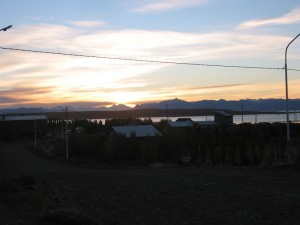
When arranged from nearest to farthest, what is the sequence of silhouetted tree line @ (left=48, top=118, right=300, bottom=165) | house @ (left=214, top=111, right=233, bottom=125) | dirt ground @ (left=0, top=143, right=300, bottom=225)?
dirt ground @ (left=0, top=143, right=300, bottom=225) → silhouetted tree line @ (left=48, top=118, right=300, bottom=165) → house @ (left=214, top=111, right=233, bottom=125)

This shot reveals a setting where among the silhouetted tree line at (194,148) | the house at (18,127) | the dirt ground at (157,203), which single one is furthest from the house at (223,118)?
the dirt ground at (157,203)

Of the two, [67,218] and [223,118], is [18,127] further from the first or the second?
[67,218]

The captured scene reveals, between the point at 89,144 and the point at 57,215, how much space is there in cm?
5126

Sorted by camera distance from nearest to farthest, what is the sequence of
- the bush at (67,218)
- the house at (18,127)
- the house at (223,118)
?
the bush at (67,218)
the house at (18,127)
the house at (223,118)

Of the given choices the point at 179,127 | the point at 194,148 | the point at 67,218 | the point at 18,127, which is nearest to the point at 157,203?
the point at 67,218

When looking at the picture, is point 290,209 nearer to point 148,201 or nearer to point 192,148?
point 148,201

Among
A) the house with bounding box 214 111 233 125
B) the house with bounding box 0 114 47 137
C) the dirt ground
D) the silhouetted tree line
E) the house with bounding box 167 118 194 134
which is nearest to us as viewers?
the dirt ground

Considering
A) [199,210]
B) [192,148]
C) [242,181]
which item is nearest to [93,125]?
[192,148]

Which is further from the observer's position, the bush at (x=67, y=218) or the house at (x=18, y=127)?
the house at (x=18, y=127)

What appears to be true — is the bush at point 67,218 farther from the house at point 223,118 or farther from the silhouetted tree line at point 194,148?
the house at point 223,118

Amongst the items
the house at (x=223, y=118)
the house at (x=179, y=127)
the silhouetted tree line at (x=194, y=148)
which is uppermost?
the house at (x=223, y=118)

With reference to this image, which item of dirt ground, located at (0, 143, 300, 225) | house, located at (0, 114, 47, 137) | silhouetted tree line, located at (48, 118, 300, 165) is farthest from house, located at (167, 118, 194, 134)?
dirt ground, located at (0, 143, 300, 225)

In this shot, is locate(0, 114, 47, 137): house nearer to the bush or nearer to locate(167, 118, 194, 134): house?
locate(167, 118, 194, 134): house

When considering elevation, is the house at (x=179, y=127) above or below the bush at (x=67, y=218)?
above
